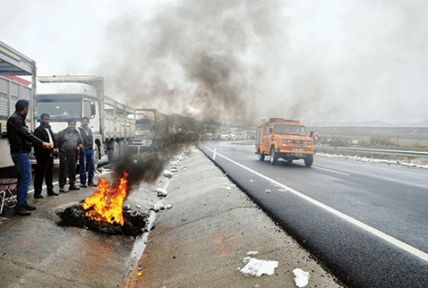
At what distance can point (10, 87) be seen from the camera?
8133mm

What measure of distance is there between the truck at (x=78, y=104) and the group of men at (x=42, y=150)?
10.7 ft

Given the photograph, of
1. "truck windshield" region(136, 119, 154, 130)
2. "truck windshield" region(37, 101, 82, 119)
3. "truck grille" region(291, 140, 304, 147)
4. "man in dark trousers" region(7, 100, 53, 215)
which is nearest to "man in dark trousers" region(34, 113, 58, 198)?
"man in dark trousers" region(7, 100, 53, 215)

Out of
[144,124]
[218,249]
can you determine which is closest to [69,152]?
[218,249]

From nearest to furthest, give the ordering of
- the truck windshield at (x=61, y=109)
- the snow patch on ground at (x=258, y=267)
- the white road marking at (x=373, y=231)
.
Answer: the snow patch on ground at (x=258, y=267) < the white road marking at (x=373, y=231) < the truck windshield at (x=61, y=109)

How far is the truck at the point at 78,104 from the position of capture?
12.4 m

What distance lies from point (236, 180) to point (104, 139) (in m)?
6.61

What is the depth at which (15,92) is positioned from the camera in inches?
329

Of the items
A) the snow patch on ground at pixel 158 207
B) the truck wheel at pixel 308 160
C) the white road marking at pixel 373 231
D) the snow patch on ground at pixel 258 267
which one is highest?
the truck wheel at pixel 308 160

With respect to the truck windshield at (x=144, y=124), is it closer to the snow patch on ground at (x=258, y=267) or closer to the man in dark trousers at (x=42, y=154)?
the man in dark trousers at (x=42, y=154)

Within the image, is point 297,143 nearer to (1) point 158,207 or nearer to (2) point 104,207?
(1) point 158,207

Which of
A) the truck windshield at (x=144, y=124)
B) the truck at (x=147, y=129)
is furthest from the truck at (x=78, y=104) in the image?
the truck windshield at (x=144, y=124)

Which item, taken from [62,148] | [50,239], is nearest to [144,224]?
[50,239]

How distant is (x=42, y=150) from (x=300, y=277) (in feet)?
18.8

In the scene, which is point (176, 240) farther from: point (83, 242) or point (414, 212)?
point (414, 212)
